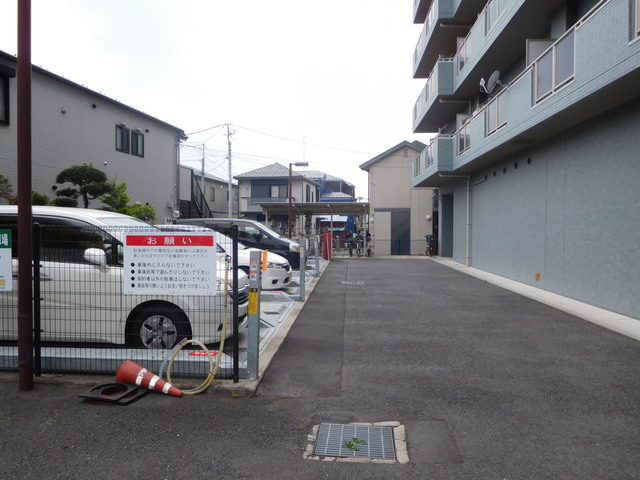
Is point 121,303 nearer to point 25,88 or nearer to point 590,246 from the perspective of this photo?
point 25,88

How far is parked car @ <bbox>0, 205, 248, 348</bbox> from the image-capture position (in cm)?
498

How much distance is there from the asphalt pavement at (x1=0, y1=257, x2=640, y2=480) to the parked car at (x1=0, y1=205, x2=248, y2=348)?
0.67 metres

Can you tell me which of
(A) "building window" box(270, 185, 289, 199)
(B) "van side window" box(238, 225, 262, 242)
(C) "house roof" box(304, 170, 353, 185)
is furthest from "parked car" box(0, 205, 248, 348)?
(C) "house roof" box(304, 170, 353, 185)

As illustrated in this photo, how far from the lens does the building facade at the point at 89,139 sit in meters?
14.8

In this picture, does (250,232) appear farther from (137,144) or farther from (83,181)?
(137,144)

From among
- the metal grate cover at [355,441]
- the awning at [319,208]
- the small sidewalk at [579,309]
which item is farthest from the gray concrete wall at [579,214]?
the awning at [319,208]

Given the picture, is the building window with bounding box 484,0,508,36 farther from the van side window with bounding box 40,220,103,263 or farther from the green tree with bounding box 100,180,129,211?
the green tree with bounding box 100,180,129,211

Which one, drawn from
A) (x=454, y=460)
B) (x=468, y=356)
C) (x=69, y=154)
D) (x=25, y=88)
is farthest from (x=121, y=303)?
(x=69, y=154)

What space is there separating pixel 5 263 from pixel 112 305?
1.06 meters

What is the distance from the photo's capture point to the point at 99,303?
5.06m

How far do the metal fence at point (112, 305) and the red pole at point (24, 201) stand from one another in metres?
0.18

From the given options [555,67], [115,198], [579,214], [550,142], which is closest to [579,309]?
[579,214]

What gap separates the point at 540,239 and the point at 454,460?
9.53 m

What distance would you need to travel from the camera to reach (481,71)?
1516cm
